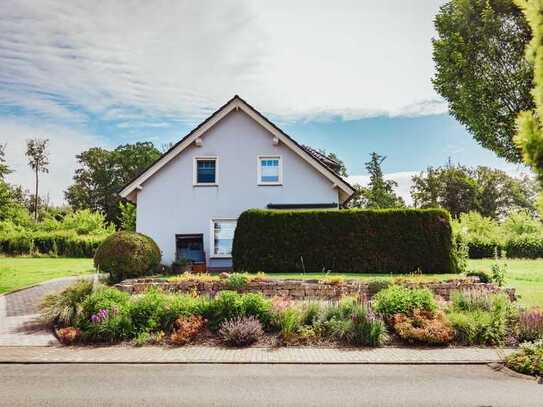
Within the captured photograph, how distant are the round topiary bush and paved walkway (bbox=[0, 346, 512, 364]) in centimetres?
782

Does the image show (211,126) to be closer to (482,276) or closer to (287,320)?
(482,276)

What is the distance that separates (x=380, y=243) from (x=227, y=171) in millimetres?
8811

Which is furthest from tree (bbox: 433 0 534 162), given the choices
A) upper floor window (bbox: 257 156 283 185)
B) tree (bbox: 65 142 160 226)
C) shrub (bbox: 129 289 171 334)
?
tree (bbox: 65 142 160 226)

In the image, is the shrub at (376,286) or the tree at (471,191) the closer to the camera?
the shrub at (376,286)

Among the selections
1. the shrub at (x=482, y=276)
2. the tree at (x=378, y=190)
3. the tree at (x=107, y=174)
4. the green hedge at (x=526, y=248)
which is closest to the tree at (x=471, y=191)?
the tree at (x=378, y=190)

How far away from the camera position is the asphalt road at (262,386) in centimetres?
672

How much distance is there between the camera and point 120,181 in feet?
218

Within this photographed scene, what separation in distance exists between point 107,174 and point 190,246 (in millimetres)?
49342

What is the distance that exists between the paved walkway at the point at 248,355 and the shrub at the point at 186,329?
29cm

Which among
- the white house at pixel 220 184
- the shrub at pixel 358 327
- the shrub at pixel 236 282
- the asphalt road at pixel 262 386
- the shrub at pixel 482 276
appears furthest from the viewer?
the white house at pixel 220 184

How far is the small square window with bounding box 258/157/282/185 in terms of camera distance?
23.0 m

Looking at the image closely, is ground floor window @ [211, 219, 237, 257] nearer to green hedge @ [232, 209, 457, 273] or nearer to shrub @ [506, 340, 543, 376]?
green hedge @ [232, 209, 457, 273]

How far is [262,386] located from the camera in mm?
7414

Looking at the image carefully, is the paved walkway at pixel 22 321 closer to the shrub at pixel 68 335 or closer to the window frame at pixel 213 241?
the shrub at pixel 68 335
